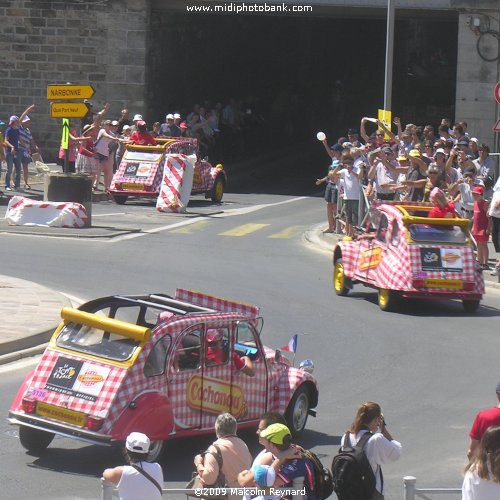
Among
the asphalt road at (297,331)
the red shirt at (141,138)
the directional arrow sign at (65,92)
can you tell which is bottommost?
the asphalt road at (297,331)

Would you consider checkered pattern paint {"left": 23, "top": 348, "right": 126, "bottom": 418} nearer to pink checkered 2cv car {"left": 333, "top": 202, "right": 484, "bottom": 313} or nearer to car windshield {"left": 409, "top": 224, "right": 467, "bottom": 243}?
pink checkered 2cv car {"left": 333, "top": 202, "right": 484, "bottom": 313}

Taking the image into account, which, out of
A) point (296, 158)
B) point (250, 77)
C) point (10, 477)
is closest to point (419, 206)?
point (10, 477)

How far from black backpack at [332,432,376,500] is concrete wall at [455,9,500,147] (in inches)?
1133

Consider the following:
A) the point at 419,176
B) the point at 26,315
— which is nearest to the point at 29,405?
the point at 26,315

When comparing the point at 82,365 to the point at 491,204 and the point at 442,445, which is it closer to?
the point at 442,445

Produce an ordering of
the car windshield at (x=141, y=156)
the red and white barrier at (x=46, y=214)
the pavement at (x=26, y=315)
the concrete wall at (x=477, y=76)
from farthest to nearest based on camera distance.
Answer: the concrete wall at (x=477, y=76) < the car windshield at (x=141, y=156) < the red and white barrier at (x=46, y=214) < the pavement at (x=26, y=315)

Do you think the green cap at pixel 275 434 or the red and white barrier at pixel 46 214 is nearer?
the green cap at pixel 275 434

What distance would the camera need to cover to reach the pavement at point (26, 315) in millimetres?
15062

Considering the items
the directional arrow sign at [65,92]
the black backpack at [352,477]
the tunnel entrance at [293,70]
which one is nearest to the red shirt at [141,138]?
the directional arrow sign at [65,92]

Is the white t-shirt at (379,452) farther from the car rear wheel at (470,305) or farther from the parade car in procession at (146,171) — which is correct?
the parade car in procession at (146,171)

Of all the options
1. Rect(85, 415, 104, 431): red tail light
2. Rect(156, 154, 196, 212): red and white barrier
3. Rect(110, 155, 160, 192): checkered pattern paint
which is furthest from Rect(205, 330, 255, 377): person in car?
Rect(110, 155, 160, 192): checkered pattern paint

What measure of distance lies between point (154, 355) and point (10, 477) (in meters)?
1.61

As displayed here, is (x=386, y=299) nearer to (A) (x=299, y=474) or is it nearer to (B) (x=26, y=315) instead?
(B) (x=26, y=315)

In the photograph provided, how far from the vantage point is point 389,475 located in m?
10.7
